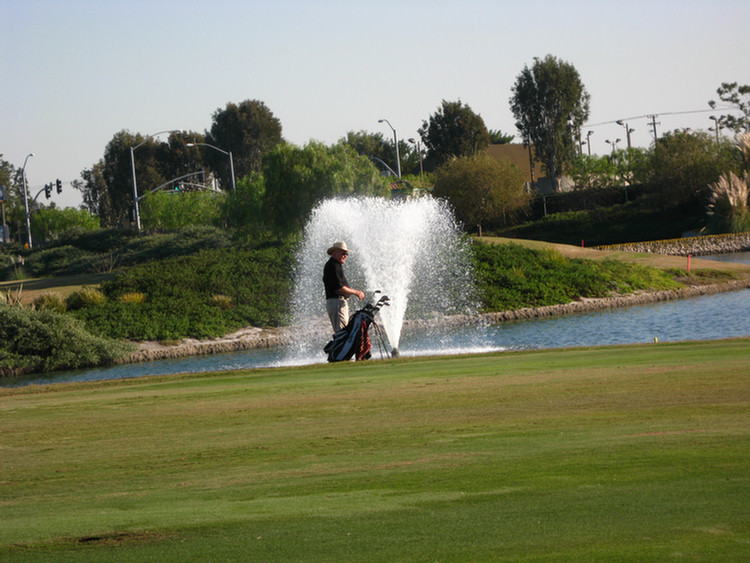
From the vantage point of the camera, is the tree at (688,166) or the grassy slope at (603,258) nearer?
the grassy slope at (603,258)

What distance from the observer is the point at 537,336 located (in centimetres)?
2780

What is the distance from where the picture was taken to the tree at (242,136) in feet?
372

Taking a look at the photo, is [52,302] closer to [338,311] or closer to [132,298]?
[132,298]

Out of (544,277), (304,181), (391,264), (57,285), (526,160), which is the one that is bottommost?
(544,277)

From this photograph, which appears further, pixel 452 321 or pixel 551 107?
pixel 551 107

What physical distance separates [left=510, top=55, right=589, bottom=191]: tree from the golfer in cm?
8353

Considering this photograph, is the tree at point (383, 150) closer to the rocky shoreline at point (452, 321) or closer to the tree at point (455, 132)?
the tree at point (455, 132)

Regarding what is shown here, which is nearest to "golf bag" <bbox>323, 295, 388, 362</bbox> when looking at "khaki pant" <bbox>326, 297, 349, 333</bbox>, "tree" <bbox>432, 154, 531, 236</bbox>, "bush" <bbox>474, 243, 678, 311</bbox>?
"khaki pant" <bbox>326, 297, 349, 333</bbox>

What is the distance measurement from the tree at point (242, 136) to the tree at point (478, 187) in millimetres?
43880

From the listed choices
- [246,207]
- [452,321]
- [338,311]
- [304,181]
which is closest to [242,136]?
[246,207]

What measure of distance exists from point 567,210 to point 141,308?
61028mm

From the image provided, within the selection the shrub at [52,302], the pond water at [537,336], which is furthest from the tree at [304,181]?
the pond water at [537,336]

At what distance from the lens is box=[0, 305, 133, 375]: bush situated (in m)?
27.7

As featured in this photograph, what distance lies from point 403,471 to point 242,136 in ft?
362
